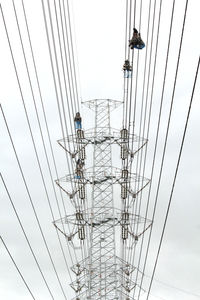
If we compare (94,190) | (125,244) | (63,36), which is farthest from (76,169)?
(63,36)

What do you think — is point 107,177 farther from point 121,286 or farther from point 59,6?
point 59,6

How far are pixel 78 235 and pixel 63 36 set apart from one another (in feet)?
46.7

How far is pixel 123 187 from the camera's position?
939 inches

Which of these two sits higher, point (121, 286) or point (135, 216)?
point (135, 216)

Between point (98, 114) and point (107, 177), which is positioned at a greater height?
point (98, 114)

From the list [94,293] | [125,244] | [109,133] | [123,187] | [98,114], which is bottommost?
[94,293]

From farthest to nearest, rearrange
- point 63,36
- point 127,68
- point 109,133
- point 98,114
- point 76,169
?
point 98,114
point 109,133
point 76,169
point 127,68
point 63,36

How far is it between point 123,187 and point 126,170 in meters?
1.30

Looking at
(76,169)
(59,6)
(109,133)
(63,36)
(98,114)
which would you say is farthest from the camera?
(98,114)

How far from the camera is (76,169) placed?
76.2 feet

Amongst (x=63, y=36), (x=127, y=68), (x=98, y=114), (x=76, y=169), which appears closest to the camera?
(x=63, y=36)

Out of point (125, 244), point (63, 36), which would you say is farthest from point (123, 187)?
point (63, 36)

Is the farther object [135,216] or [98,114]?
[98,114]

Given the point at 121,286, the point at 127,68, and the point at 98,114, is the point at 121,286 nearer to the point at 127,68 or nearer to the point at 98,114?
the point at 98,114
